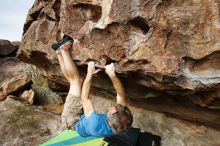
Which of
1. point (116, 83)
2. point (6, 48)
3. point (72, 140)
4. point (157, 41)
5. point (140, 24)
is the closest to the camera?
point (157, 41)

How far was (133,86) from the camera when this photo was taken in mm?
8414

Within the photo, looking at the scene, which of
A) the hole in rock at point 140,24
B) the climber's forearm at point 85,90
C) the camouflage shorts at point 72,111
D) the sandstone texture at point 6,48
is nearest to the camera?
the hole in rock at point 140,24

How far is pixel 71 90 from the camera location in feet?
30.1

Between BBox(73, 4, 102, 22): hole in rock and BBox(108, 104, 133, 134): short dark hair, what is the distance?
1.92m

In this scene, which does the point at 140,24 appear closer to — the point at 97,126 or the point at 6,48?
the point at 97,126

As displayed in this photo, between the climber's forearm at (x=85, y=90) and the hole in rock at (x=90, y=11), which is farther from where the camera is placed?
the climber's forearm at (x=85, y=90)

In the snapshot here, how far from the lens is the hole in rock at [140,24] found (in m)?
7.31

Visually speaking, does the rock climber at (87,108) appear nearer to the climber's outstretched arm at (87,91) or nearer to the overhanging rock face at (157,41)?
the climber's outstretched arm at (87,91)

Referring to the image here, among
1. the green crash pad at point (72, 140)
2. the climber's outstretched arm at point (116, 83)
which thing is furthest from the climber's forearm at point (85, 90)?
the green crash pad at point (72, 140)

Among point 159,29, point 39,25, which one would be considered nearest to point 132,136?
point 159,29

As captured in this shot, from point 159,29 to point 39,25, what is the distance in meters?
4.11

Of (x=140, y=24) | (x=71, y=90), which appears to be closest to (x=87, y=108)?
(x=71, y=90)

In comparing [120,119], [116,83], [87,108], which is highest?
[116,83]

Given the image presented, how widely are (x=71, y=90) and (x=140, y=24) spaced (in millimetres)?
2617
